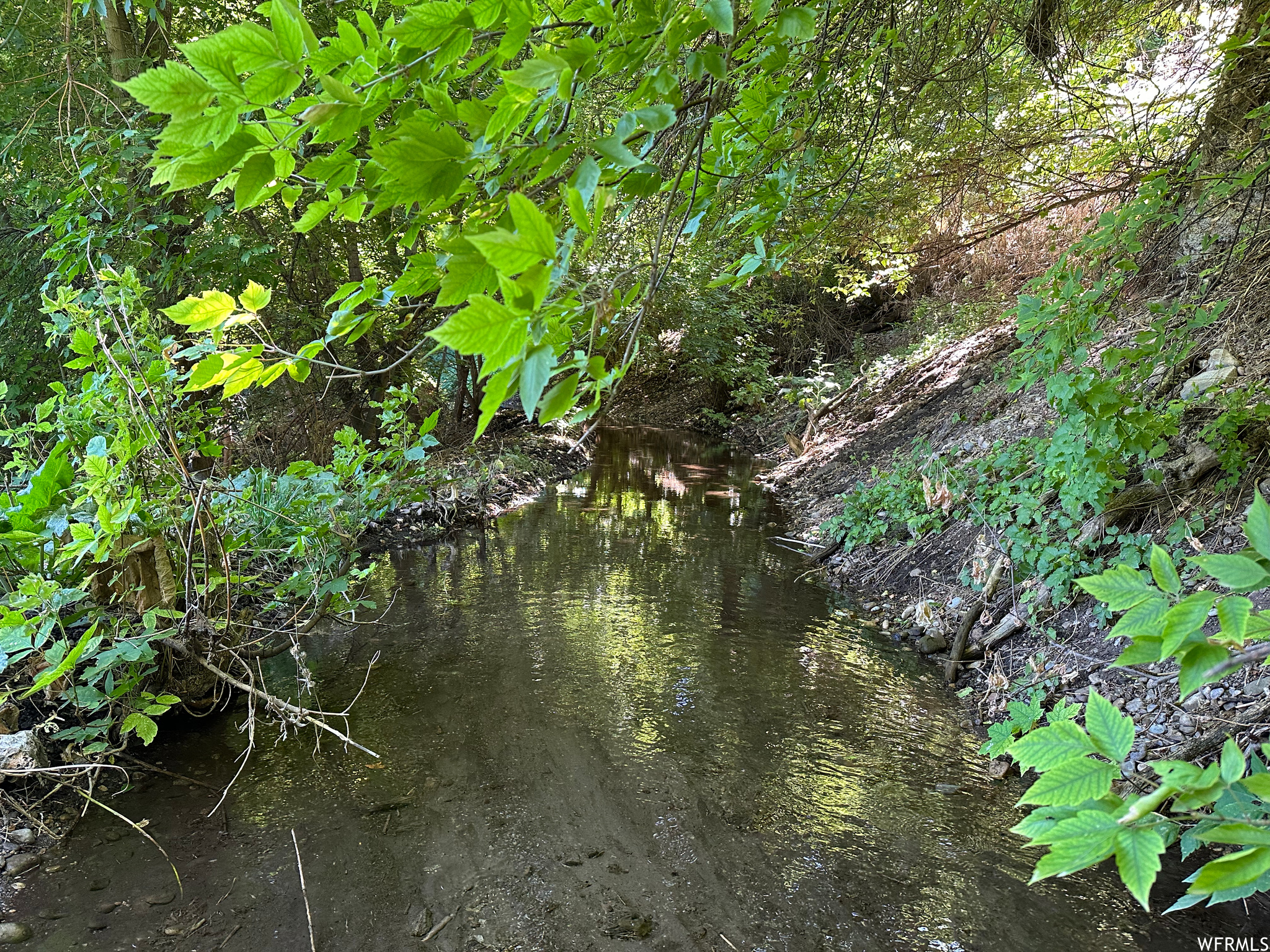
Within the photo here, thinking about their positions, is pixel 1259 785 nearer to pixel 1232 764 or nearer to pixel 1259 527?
pixel 1232 764

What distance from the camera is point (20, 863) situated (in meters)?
2.49

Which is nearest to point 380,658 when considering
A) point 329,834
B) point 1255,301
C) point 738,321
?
point 329,834

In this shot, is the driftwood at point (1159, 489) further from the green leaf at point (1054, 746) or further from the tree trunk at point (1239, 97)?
the green leaf at point (1054, 746)

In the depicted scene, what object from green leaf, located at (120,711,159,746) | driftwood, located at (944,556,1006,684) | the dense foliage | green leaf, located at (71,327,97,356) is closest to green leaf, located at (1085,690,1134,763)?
the dense foliage

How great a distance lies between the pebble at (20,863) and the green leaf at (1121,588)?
3466 millimetres

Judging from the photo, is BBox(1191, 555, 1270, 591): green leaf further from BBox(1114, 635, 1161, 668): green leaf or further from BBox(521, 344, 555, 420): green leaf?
BBox(521, 344, 555, 420): green leaf

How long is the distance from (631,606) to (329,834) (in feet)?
9.94

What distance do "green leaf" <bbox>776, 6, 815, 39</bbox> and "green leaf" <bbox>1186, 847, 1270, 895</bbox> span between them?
Result: 132cm

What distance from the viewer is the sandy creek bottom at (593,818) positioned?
2.40 metres

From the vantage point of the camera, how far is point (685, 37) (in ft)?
4.00

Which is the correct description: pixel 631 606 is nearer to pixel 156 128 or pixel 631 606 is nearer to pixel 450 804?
pixel 450 804

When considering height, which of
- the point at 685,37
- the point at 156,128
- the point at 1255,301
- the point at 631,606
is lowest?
the point at 631,606

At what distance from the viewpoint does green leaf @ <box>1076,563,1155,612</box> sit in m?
0.97

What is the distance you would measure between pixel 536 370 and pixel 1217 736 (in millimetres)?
3459
